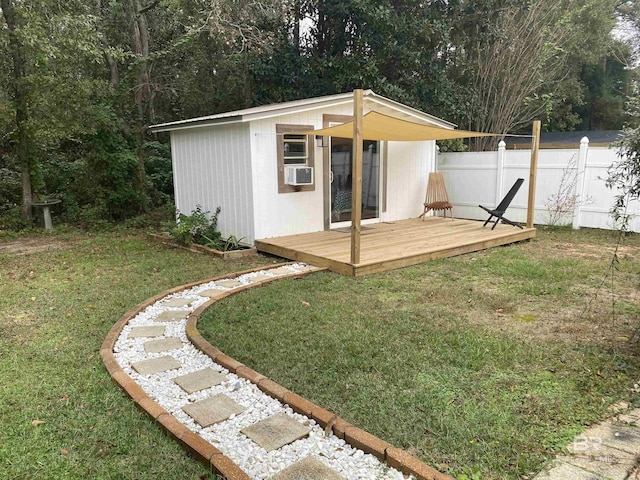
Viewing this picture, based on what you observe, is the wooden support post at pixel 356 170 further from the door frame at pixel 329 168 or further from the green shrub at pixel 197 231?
the green shrub at pixel 197 231

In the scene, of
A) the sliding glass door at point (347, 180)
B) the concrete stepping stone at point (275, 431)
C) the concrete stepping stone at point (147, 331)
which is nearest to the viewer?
the concrete stepping stone at point (275, 431)

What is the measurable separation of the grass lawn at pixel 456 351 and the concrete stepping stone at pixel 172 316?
1.00ft

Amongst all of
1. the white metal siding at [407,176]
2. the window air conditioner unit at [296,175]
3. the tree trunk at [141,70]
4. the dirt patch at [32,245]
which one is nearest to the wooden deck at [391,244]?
the white metal siding at [407,176]

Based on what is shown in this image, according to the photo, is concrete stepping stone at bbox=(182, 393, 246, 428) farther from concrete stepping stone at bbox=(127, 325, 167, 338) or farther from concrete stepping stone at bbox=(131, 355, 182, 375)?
concrete stepping stone at bbox=(127, 325, 167, 338)

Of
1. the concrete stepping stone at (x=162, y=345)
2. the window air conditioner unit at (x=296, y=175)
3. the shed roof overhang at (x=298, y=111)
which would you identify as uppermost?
the shed roof overhang at (x=298, y=111)

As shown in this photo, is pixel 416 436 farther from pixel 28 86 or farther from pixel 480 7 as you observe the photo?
pixel 480 7

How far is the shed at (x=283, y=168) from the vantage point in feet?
22.6

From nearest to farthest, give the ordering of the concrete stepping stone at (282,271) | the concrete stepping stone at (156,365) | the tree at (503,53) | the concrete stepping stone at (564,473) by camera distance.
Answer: the concrete stepping stone at (564,473) < the concrete stepping stone at (156,365) < the concrete stepping stone at (282,271) < the tree at (503,53)

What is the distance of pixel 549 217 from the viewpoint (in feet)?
30.1

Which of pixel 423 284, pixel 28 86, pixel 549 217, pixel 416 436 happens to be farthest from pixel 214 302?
pixel 549 217

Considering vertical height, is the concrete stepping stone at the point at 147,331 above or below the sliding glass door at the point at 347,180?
below

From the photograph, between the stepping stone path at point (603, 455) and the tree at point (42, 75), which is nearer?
the stepping stone path at point (603, 455)

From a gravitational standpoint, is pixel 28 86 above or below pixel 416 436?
above

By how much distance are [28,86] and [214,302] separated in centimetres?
639
